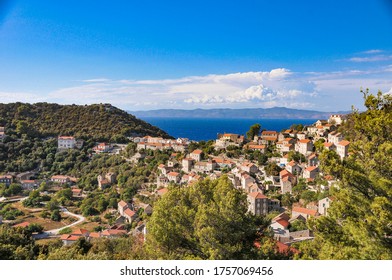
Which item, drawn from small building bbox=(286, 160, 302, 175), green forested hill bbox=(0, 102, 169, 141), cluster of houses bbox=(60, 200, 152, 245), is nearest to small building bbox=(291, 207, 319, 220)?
small building bbox=(286, 160, 302, 175)

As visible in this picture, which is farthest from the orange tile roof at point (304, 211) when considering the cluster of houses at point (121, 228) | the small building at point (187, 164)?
the small building at point (187, 164)

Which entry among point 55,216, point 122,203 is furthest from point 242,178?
point 55,216

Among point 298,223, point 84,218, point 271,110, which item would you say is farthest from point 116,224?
point 271,110

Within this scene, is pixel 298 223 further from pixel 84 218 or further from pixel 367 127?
pixel 84 218

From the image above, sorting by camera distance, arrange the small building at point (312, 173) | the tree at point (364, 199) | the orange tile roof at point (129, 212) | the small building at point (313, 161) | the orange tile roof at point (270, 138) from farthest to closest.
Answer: the orange tile roof at point (270, 138)
the small building at point (313, 161)
the orange tile roof at point (129, 212)
the small building at point (312, 173)
the tree at point (364, 199)

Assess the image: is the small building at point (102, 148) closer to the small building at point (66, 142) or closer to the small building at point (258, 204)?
the small building at point (66, 142)

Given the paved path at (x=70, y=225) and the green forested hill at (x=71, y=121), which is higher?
the green forested hill at (x=71, y=121)

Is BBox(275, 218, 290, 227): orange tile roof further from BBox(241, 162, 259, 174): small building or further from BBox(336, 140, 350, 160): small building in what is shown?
BBox(336, 140, 350, 160): small building

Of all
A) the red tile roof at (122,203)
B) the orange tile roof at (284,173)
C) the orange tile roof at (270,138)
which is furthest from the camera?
the orange tile roof at (270,138)
